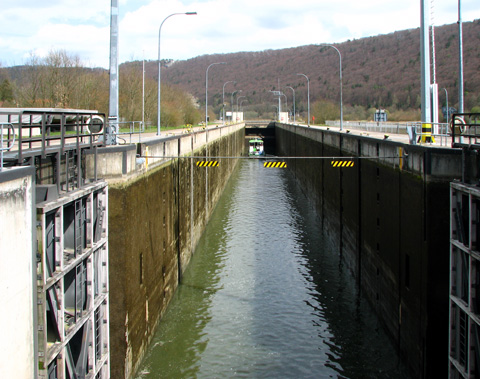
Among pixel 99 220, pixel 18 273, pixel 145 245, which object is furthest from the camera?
pixel 145 245

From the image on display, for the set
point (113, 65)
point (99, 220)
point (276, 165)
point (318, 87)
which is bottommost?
point (99, 220)

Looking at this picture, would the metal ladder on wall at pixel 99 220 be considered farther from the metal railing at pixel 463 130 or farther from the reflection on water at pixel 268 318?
the metal railing at pixel 463 130

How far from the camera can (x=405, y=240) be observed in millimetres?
12250

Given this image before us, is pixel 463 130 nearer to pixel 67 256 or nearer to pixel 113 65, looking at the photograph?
pixel 113 65

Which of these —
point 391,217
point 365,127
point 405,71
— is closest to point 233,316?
point 391,217

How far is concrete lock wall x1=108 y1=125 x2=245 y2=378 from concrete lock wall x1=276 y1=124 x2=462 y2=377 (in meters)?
5.71

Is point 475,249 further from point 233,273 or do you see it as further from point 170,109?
point 170,109

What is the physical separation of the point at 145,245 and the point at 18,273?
626cm

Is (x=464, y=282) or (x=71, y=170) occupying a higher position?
(x=71, y=170)

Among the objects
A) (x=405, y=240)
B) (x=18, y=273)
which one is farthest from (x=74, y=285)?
(x=405, y=240)

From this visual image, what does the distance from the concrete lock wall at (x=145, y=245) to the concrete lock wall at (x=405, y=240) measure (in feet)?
18.7

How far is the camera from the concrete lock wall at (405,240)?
1038cm

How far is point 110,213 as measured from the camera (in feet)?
37.1

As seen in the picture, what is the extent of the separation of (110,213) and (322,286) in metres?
9.23
